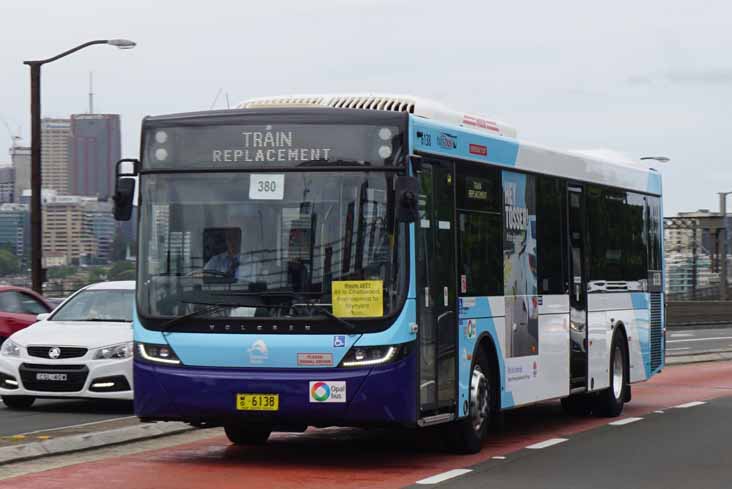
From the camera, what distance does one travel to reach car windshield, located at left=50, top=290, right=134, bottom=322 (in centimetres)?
1872

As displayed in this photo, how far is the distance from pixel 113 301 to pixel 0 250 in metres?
37.9

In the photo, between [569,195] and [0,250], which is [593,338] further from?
[0,250]

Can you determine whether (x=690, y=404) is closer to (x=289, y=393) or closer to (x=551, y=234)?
(x=551, y=234)

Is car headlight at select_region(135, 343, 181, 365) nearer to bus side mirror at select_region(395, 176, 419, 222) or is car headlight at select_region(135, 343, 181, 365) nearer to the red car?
bus side mirror at select_region(395, 176, 419, 222)

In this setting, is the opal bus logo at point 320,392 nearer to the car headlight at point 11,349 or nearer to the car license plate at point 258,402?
the car license plate at point 258,402

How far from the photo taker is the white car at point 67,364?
17.2 meters

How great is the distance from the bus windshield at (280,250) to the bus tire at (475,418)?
176cm

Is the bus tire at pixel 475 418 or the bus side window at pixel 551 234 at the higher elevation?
the bus side window at pixel 551 234

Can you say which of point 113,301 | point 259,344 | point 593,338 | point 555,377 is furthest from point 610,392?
point 259,344

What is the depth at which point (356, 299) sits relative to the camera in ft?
38.8

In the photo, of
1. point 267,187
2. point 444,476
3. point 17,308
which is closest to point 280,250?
point 267,187

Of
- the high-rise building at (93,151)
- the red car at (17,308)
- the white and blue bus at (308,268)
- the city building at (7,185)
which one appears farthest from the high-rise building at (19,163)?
the white and blue bus at (308,268)

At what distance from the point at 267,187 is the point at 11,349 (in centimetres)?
674

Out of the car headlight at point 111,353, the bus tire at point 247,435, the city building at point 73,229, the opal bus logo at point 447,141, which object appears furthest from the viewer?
the city building at point 73,229
